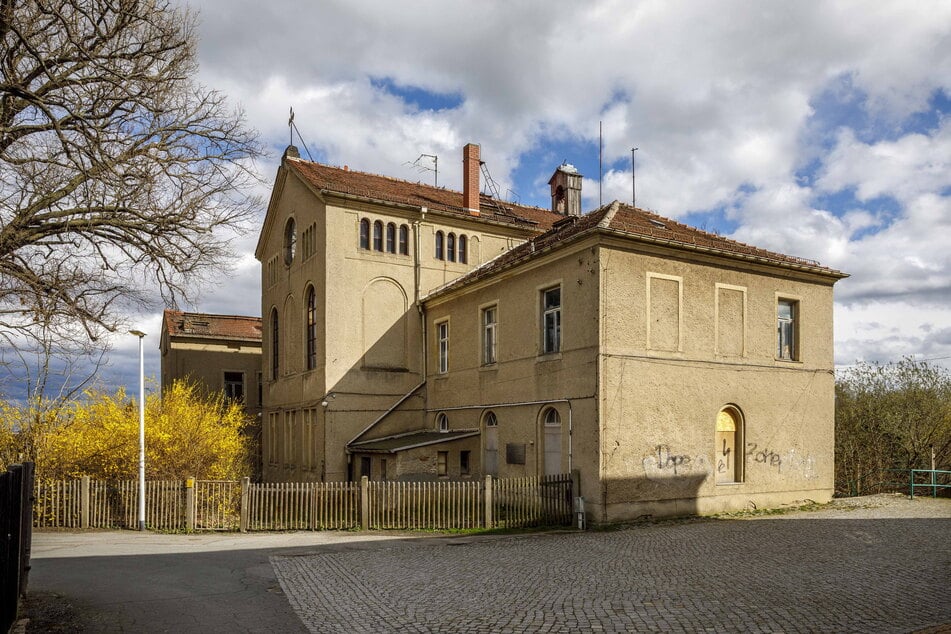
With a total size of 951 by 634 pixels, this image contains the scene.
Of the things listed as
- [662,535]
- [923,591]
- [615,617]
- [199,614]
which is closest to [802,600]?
[923,591]

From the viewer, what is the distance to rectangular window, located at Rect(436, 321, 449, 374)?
26.9 m

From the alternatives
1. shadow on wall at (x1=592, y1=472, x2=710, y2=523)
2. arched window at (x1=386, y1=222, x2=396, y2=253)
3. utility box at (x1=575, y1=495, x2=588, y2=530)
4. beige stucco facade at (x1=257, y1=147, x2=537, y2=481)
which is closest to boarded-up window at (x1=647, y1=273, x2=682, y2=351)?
shadow on wall at (x1=592, y1=472, x2=710, y2=523)

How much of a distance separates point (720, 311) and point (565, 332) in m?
4.50

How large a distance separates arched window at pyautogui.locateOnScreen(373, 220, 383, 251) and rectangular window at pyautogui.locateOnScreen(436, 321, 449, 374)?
11.9 ft

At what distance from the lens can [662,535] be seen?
16.6 metres

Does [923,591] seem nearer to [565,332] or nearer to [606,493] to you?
[606,493]

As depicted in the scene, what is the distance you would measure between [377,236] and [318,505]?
459 inches

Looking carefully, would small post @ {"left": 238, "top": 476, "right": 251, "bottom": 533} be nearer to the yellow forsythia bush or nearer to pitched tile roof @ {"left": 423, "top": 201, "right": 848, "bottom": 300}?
the yellow forsythia bush

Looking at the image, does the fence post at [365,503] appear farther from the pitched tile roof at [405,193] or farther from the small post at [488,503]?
the pitched tile roof at [405,193]

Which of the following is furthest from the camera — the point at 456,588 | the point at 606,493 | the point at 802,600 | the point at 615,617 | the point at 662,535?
the point at 606,493

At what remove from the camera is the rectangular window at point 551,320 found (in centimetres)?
2084

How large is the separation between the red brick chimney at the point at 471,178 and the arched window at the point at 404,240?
8.89 feet

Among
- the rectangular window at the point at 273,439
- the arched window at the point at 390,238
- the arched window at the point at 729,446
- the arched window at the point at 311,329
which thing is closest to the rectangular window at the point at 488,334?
the arched window at the point at 390,238

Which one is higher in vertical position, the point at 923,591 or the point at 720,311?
the point at 720,311
